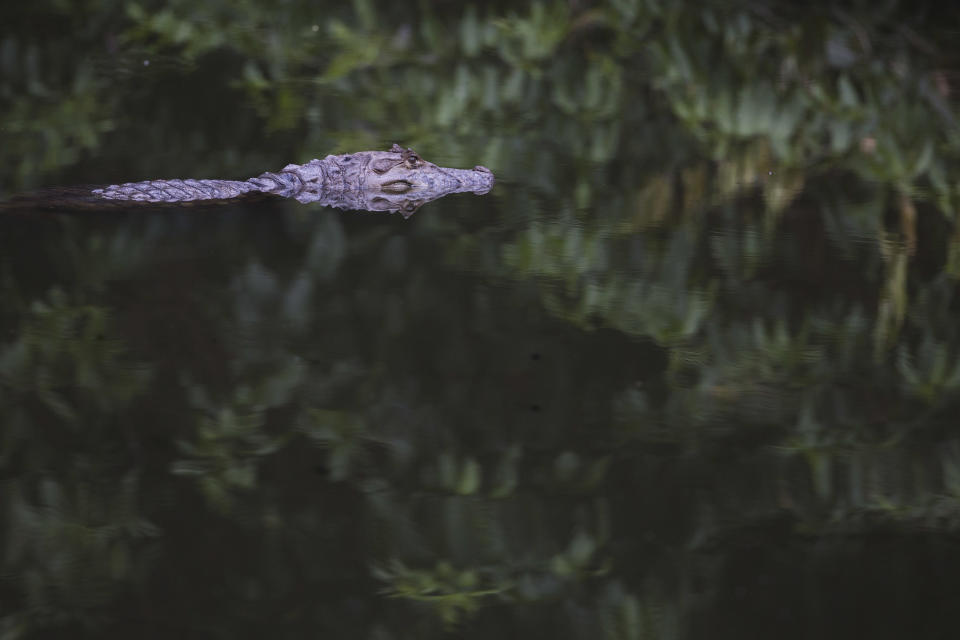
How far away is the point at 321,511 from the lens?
227 centimetres

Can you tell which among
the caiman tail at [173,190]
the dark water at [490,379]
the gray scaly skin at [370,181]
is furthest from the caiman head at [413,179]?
the caiman tail at [173,190]

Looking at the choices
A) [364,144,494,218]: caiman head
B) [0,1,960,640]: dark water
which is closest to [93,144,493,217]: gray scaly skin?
[364,144,494,218]: caiman head

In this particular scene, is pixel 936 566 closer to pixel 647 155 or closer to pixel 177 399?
Answer: pixel 177 399

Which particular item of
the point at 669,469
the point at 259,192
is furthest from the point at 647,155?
the point at 669,469

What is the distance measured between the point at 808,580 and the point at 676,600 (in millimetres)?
237

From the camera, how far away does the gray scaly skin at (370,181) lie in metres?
4.10

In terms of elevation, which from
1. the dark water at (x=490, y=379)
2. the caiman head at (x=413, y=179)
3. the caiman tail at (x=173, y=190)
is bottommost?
the dark water at (x=490, y=379)

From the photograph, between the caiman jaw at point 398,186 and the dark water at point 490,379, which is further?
the caiman jaw at point 398,186

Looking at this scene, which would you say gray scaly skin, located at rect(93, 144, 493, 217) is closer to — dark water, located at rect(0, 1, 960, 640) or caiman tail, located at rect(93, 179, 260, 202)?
caiman tail, located at rect(93, 179, 260, 202)

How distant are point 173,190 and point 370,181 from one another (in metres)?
0.68

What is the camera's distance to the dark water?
2.09 meters

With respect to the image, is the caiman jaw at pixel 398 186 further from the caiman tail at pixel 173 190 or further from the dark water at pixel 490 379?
the caiman tail at pixel 173 190

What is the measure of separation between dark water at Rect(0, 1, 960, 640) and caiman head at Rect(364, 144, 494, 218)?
0.34ft

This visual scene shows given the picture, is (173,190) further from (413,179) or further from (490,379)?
(490,379)
